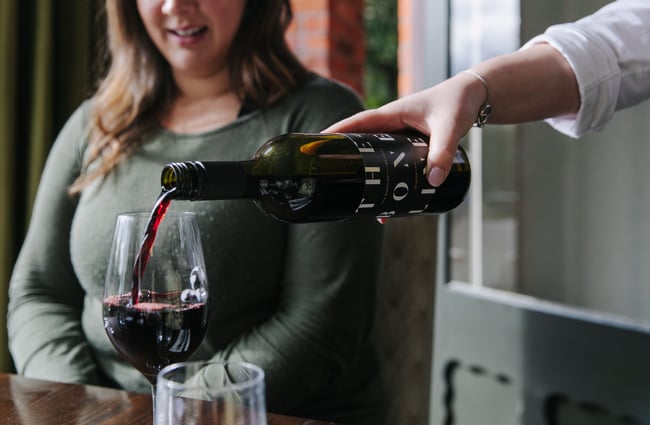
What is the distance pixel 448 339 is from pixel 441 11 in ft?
2.77

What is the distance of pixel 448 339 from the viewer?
1.77 meters

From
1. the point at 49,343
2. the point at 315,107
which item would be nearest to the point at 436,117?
the point at 315,107

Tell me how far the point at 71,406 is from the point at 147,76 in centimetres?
74

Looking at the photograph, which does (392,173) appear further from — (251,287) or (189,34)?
(189,34)

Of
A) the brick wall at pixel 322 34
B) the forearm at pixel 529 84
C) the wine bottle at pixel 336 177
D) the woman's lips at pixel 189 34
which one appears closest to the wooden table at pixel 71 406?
the wine bottle at pixel 336 177

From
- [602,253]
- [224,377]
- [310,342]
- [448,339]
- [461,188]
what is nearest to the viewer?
[224,377]

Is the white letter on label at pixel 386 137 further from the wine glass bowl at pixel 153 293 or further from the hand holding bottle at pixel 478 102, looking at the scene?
the wine glass bowl at pixel 153 293

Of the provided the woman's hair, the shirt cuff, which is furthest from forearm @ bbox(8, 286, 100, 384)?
the shirt cuff

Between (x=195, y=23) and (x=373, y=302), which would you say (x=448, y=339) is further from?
(x=195, y=23)

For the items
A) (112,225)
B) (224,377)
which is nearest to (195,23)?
(112,225)

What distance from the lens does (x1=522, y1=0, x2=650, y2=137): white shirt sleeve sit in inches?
31.5

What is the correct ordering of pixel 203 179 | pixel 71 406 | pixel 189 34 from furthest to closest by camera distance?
pixel 189 34
pixel 71 406
pixel 203 179

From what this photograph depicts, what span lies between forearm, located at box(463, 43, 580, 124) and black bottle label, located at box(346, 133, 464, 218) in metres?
0.13

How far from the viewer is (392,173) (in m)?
0.68
